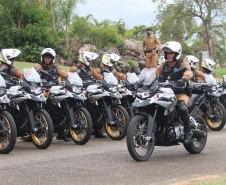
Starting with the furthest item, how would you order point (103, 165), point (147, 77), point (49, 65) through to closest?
Result: point (49, 65) → point (147, 77) → point (103, 165)

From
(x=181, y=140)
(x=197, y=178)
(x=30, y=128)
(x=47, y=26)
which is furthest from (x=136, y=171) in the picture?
(x=47, y=26)

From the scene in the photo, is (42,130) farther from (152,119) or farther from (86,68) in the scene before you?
(86,68)

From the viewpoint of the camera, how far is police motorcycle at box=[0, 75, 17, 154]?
867 centimetres

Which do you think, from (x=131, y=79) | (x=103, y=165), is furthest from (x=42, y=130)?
(x=131, y=79)

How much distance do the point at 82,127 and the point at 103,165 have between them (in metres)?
2.69

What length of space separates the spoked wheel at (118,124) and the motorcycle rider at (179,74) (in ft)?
7.87

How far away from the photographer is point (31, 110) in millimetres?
9562

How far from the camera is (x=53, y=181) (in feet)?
20.6

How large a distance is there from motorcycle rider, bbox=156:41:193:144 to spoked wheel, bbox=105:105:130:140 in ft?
7.87

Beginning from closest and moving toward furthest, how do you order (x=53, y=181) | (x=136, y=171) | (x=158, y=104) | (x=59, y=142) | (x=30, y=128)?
(x=53, y=181), (x=136, y=171), (x=158, y=104), (x=30, y=128), (x=59, y=142)

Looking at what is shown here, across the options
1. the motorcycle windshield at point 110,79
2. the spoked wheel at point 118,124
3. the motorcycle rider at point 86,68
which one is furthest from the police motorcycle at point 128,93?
the spoked wheel at point 118,124

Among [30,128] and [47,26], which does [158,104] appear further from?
[47,26]

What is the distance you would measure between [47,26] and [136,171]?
2400cm

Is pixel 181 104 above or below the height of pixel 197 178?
above
